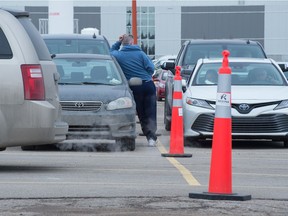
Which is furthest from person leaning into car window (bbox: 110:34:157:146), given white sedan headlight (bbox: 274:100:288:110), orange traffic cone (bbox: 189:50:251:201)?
orange traffic cone (bbox: 189:50:251:201)

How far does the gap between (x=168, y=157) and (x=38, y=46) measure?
3132 millimetres

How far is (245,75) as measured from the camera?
17.3m

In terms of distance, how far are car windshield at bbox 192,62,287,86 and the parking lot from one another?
1.84 m

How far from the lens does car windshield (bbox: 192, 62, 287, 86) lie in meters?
17.2

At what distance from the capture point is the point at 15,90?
439 inches

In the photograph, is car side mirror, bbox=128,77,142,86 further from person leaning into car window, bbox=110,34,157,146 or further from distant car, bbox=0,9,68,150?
A: distant car, bbox=0,9,68,150

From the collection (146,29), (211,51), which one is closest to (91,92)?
(211,51)

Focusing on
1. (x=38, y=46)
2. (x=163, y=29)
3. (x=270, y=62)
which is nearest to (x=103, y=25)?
(x=163, y=29)

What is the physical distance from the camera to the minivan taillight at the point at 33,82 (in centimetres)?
1119

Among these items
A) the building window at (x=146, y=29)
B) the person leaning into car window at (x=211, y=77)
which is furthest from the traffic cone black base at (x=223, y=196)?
the building window at (x=146, y=29)

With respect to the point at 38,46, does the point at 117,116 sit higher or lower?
lower

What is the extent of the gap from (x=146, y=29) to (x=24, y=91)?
227 ft

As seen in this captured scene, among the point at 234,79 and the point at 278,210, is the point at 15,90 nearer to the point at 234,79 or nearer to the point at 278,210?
the point at 278,210

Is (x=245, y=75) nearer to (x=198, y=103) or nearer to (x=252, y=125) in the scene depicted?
(x=198, y=103)
